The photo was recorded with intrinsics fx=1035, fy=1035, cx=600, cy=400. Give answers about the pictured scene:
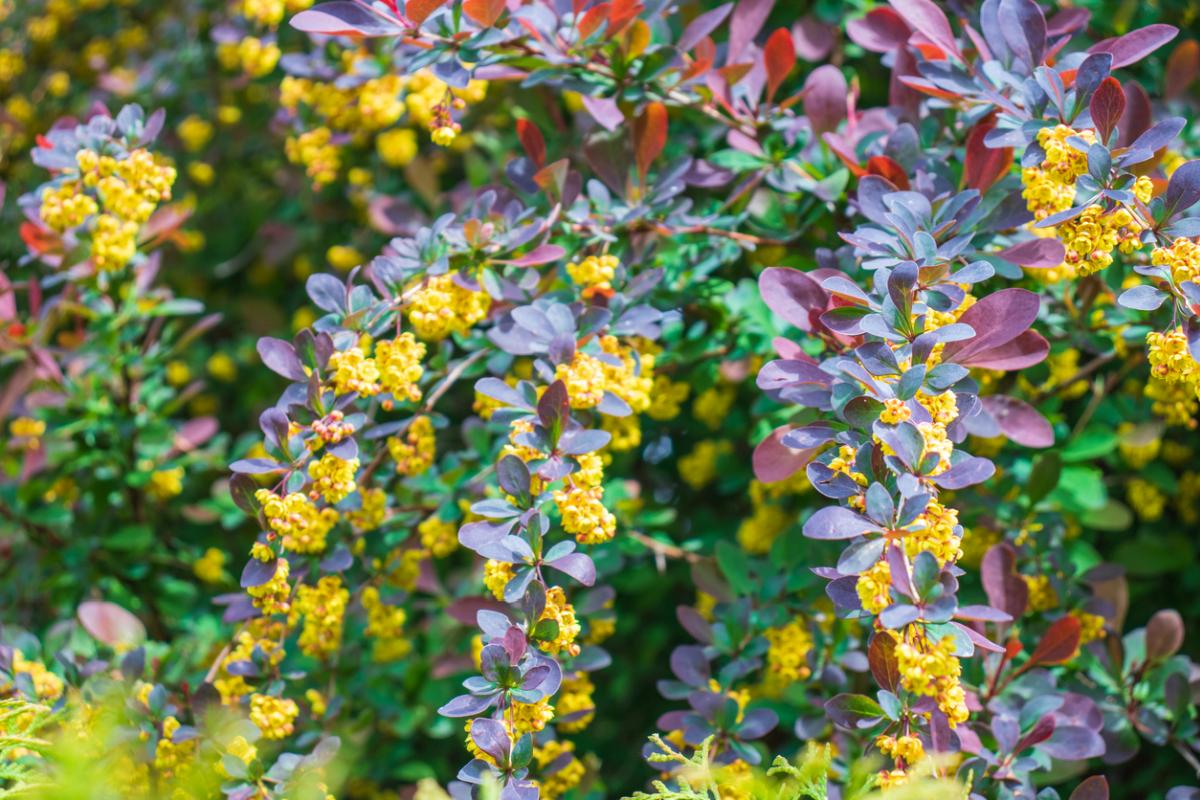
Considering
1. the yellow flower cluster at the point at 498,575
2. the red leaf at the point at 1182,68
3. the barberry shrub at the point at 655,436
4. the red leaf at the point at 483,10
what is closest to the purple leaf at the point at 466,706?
the barberry shrub at the point at 655,436

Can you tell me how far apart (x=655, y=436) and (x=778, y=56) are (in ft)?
2.43

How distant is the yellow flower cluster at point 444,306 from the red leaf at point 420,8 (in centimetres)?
33

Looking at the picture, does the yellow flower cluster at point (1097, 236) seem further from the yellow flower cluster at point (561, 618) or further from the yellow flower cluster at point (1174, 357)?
the yellow flower cluster at point (561, 618)

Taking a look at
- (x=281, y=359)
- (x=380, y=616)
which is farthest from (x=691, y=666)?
(x=281, y=359)

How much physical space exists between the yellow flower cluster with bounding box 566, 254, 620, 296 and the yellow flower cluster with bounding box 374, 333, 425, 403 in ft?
0.84

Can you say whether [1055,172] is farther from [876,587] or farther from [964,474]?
[876,587]

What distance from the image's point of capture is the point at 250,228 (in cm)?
283

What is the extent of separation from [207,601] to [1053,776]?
1549 mm

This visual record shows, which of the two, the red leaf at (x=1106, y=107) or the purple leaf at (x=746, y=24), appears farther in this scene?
the purple leaf at (x=746, y=24)

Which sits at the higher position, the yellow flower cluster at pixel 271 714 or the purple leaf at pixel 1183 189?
the purple leaf at pixel 1183 189

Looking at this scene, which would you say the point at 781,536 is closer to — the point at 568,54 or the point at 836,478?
the point at 836,478

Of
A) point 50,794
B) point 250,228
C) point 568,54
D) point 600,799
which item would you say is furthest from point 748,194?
point 250,228

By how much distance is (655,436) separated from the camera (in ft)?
6.55

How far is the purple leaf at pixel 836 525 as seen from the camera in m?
1.06
